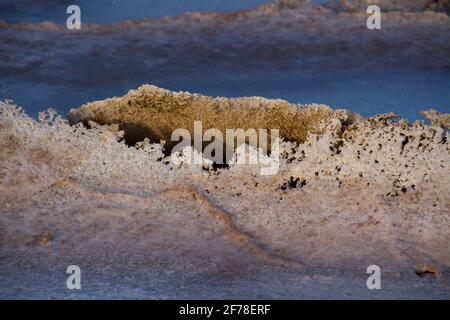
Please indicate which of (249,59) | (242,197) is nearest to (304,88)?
(249,59)

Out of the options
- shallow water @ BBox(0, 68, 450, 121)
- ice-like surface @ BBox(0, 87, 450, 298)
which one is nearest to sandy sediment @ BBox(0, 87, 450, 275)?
ice-like surface @ BBox(0, 87, 450, 298)

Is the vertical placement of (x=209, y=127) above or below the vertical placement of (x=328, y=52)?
below

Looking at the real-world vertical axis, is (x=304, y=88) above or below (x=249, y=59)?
below

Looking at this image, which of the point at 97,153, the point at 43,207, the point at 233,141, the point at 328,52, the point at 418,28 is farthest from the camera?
the point at 418,28

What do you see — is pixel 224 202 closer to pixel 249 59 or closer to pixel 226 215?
pixel 226 215

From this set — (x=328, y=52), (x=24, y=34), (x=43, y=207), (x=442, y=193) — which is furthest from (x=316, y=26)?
(x=43, y=207)

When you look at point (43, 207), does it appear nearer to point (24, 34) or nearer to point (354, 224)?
point (354, 224)

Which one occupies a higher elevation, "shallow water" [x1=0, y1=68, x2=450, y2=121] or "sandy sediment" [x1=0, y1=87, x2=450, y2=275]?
"shallow water" [x1=0, y1=68, x2=450, y2=121]

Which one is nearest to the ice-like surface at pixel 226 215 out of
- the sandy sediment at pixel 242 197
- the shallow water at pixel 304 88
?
the sandy sediment at pixel 242 197

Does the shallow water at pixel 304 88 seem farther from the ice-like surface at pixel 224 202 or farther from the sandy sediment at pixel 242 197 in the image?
the sandy sediment at pixel 242 197

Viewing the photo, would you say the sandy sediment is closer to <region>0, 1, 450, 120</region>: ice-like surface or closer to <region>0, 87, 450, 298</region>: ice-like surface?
<region>0, 87, 450, 298</region>: ice-like surface

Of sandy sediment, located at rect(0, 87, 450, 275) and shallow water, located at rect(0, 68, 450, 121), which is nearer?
sandy sediment, located at rect(0, 87, 450, 275)
